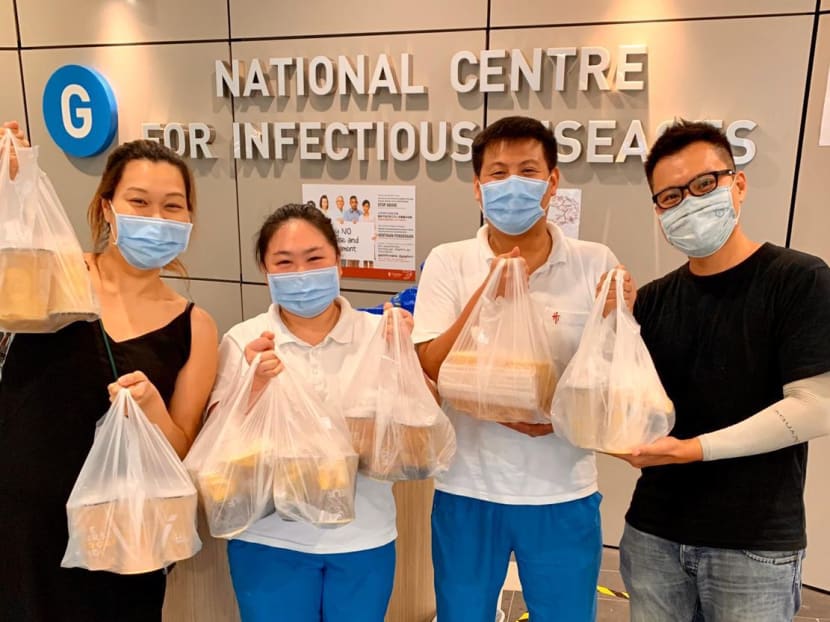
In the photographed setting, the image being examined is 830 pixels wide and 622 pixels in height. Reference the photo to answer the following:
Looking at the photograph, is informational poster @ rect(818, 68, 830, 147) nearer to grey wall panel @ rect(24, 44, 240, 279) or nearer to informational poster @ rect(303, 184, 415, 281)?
informational poster @ rect(303, 184, 415, 281)

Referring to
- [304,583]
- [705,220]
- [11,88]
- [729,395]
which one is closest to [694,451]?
[729,395]

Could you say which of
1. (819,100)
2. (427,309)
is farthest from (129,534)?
(819,100)

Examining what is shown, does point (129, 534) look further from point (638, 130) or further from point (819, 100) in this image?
point (819, 100)

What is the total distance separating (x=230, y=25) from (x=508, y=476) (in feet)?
9.62

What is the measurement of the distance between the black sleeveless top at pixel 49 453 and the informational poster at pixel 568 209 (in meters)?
2.10

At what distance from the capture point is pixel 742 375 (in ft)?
4.18

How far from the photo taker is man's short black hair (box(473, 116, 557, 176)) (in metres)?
1.44

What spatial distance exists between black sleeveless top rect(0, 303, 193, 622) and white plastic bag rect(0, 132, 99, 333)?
0.13m

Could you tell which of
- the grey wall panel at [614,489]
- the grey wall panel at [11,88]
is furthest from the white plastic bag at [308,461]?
the grey wall panel at [11,88]

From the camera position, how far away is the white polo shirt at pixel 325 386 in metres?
1.35

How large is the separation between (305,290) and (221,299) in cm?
239

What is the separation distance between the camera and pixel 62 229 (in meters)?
1.19

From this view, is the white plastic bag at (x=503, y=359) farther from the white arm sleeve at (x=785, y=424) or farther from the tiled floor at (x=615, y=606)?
the tiled floor at (x=615, y=606)

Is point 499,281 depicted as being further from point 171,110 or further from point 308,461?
point 171,110
